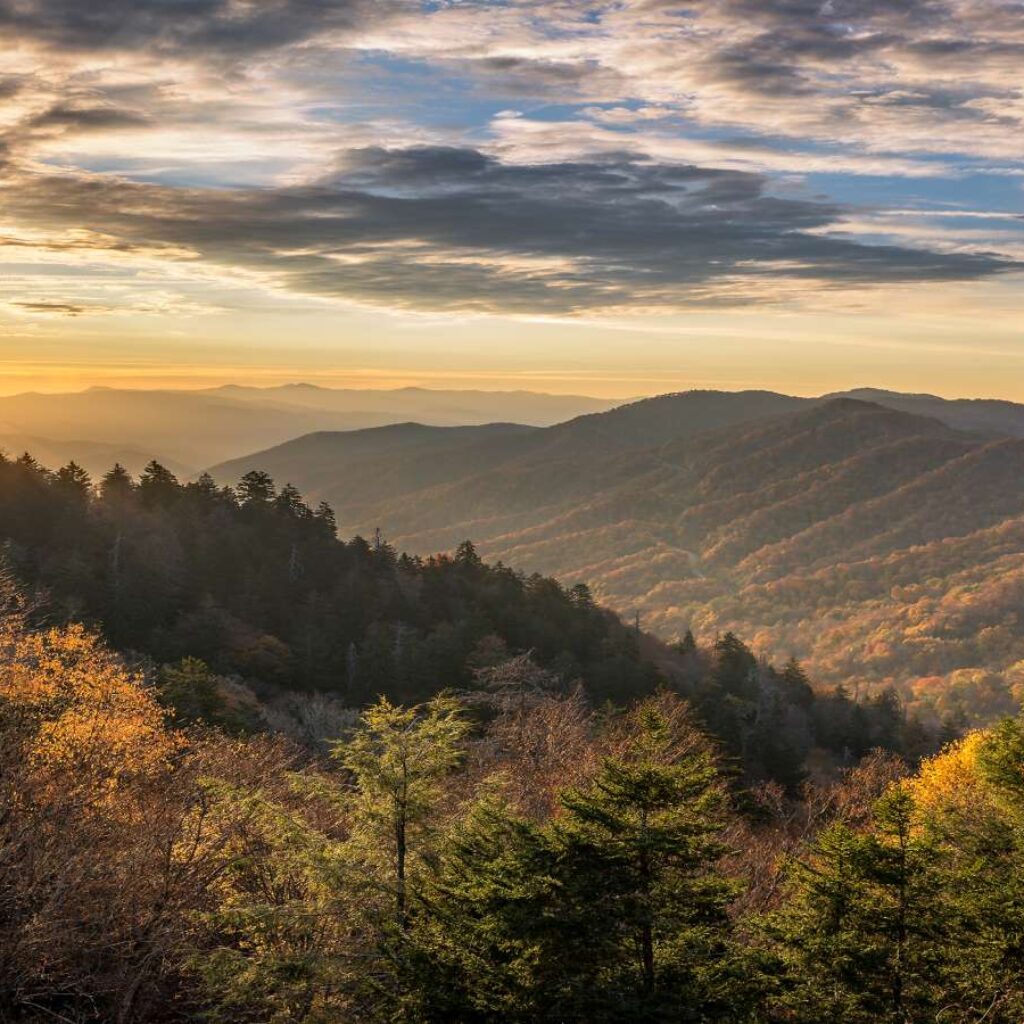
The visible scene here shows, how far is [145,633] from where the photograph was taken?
64.8 m

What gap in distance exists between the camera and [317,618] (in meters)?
74.9

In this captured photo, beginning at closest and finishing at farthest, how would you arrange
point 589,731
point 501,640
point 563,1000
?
point 563,1000 < point 589,731 < point 501,640

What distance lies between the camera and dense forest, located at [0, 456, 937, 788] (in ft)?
211

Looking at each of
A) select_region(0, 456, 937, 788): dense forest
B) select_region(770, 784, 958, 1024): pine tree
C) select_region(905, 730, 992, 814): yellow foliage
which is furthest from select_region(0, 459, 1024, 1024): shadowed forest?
select_region(0, 456, 937, 788): dense forest

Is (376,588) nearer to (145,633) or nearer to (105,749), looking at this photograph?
(145,633)

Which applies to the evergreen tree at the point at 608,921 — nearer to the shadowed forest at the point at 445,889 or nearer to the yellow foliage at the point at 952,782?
the shadowed forest at the point at 445,889

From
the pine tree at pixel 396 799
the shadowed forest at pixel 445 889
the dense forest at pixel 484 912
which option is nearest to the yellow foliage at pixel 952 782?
the shadowed forest at pixel 445 889

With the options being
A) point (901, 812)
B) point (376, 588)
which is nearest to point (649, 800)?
point (901, 812)

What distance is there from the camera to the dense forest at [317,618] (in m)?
64.4

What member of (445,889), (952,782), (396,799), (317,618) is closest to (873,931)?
(445,889)

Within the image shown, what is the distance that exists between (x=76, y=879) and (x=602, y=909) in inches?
347

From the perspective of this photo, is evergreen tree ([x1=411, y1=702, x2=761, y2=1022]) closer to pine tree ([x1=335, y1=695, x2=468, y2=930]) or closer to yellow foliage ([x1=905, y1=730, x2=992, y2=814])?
pine tree ([x1=335, y1=695, x2=468, y2=930])

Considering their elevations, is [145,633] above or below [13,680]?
below

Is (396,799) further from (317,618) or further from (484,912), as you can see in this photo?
(317,618)
